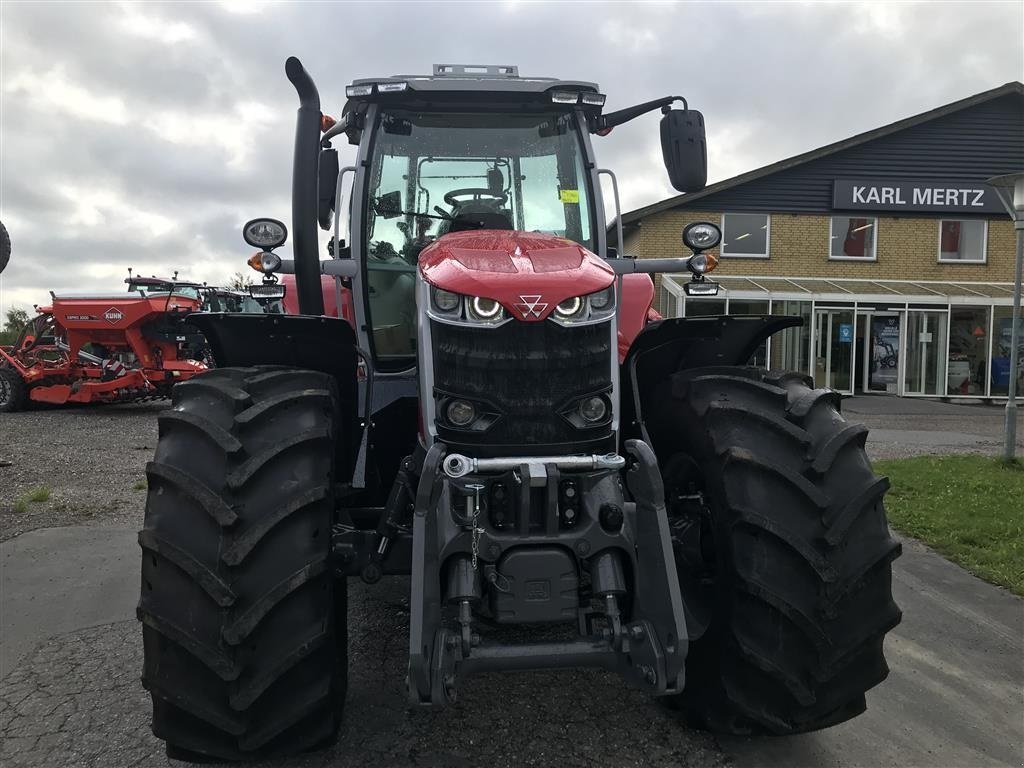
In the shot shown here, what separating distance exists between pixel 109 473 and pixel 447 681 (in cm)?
752

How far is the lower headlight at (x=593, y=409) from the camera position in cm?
260

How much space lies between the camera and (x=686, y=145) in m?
3.50

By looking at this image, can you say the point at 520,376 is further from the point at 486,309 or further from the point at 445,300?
the point at 445,300

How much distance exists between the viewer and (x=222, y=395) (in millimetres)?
2555

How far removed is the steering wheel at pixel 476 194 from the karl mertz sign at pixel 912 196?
62.5 ft

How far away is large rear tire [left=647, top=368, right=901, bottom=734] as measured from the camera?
7.94ft

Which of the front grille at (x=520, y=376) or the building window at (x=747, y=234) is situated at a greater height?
the building window at (x=747, y=234)

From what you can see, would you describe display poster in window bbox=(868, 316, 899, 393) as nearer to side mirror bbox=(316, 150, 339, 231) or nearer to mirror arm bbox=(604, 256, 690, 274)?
mirror arm bbox=(604, 256, 690, 274)

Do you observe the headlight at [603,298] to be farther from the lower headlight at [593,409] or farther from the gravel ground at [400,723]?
the gravel ground at [400,723]

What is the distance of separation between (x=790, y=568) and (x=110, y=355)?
46.4ft

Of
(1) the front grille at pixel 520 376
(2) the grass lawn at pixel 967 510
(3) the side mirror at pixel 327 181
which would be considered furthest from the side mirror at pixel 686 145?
(2) the grass lawn at pixel 967 510

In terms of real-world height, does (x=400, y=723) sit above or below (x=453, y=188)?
below

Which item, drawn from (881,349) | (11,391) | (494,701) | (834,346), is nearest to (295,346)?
(494,701)

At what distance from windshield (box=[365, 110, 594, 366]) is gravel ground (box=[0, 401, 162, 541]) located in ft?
13.3
